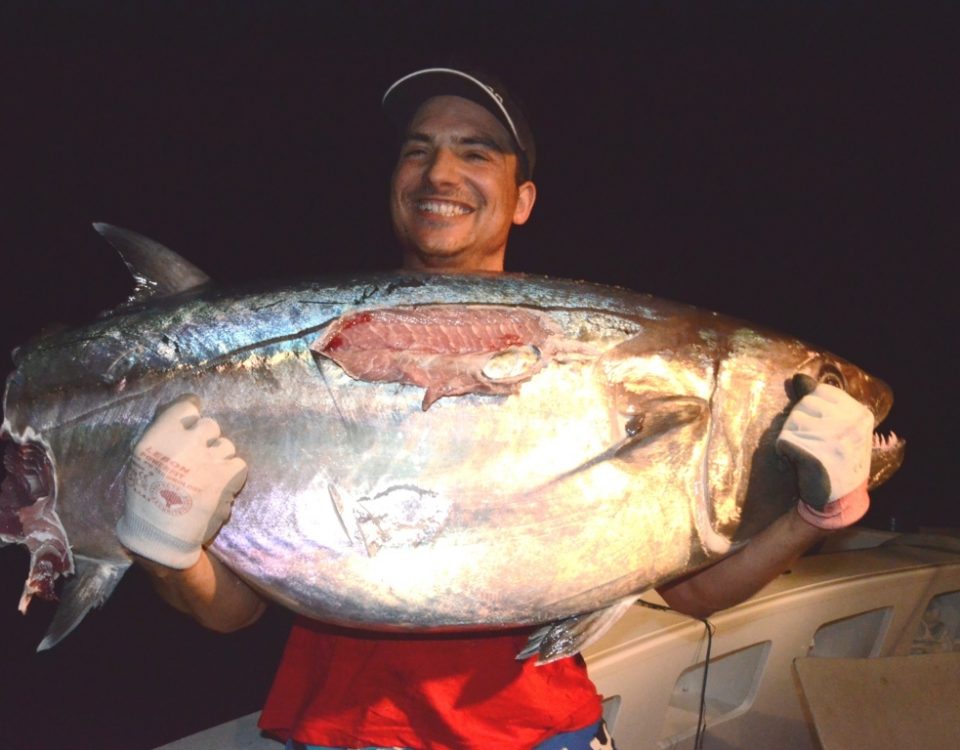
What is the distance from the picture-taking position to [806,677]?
2.87 meters

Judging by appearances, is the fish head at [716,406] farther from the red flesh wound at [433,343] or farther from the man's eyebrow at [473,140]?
the man's eyebrow at [473,140]

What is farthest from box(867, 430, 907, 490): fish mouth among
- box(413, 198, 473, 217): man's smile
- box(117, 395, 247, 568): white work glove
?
box(117, 395, 247, 568): white work glove

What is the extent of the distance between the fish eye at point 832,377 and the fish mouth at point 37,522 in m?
1.80

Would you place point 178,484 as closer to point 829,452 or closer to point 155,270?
point 155,270

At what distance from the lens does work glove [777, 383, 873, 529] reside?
150 centimetres

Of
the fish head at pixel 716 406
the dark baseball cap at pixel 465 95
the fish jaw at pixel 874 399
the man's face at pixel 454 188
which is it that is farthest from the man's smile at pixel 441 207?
the fish jaw at pixel 874 399

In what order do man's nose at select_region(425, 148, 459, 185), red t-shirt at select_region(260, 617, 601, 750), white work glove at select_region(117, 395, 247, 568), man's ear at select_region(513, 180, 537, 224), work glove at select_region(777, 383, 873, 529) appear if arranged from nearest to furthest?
white work glove at select_region(117, 395, 247, 568) → work glove at select_region(777, 383, 873, 529) → red t-shirt at select_region(260, 617, 601, 750) → man's nose at select_region(425, 148, 459, 185) → man's ear at select_region(513, 180, 537, 224)

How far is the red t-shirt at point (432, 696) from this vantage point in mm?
1630

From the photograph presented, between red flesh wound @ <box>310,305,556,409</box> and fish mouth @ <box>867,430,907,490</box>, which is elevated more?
red flesh wound @ <box>310,305,556,409</box>

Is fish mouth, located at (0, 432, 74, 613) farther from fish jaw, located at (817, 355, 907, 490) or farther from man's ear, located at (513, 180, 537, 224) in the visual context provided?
fish jaw, located at (817, 355, 907, 490)

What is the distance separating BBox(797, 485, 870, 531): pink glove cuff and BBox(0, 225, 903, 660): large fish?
0.28 ft

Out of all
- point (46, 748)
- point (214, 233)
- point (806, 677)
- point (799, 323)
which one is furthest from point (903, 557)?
point (214, 233)

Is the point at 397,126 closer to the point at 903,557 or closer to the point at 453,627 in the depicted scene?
the point at 453,627

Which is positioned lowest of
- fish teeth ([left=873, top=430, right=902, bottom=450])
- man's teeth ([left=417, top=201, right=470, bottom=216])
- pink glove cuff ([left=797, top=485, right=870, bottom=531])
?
pink glove cuff ([left=797, top=485, right=870, bottom=531])
